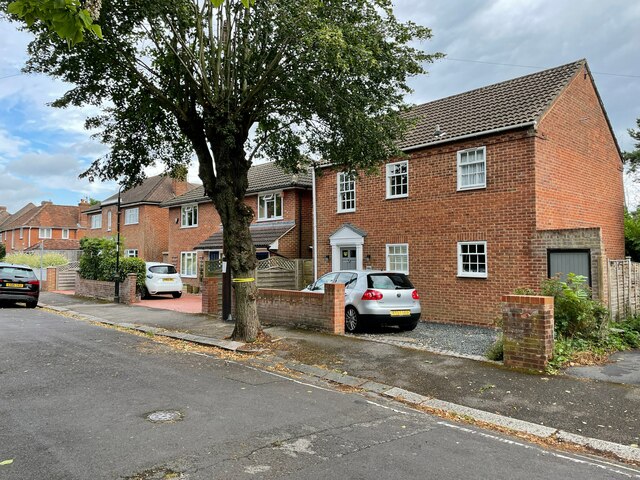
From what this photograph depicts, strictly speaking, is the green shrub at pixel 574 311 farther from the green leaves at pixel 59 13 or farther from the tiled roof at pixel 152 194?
the tiled roof at pixel 152 194

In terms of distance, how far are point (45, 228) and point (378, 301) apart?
54.9m

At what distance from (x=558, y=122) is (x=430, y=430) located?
40.5ft

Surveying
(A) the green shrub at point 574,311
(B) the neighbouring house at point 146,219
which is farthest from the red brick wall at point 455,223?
(B) the neighbouring house at point 146,219

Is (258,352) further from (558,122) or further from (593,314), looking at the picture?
(558,122)

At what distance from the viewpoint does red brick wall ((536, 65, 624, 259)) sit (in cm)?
1389

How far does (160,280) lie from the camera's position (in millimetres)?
21984

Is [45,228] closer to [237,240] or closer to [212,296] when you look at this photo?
[212,296]

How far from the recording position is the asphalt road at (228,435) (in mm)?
4133

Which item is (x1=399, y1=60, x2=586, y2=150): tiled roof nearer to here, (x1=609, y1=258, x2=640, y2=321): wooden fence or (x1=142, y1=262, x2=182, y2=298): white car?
(x1=609, y1=258, x2=640, y2=321): wooden fence

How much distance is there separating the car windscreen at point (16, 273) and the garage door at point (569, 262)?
17.8 meters

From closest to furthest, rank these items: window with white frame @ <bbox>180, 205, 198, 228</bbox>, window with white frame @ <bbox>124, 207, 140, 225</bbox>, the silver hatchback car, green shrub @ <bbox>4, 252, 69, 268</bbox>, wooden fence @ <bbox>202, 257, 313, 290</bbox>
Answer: the silver hatchback car
wooden fence @ <bbox>202, 257, 313, 290</bbox>
window with white frame @ <bbox>180, 205, 198, 228</bbox>
window with white frame @ <bbox>124, 207, 140, 225</bbox>
green shrub @ <bbox>4, 252, 69, 268</bbox>

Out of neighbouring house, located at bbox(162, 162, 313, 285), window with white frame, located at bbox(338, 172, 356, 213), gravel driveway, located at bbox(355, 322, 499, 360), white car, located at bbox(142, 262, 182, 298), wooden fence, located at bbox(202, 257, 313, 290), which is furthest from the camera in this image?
neighbouring house, located at bbox(162, 162, 313, 285)

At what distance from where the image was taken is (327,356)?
29.9 ft

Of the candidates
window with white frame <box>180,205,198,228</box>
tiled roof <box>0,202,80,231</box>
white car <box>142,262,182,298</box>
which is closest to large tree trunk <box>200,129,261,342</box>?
white car <box>142,262,182,298</box>
